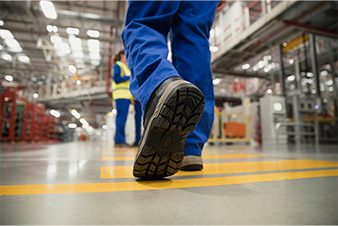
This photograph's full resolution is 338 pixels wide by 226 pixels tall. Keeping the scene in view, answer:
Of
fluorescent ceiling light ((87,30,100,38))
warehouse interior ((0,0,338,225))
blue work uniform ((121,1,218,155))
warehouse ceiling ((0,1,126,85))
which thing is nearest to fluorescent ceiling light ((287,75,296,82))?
warehouse interior ((0,0,338,225))

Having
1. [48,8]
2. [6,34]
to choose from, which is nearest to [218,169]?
[48,8]

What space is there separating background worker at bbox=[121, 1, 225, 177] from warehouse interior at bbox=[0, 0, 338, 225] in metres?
0.09

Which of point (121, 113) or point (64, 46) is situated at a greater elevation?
point (64, 46)

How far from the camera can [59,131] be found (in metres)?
14.6

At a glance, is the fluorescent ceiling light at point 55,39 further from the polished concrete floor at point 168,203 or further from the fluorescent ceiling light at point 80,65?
the polished concrete floor at point 168,203

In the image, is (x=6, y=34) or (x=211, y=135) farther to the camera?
(x=6, y=34)

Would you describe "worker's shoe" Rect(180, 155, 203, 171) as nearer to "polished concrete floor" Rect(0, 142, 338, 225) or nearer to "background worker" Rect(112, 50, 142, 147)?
"polished concrete floor" Rect(0, 142, 338, 225)

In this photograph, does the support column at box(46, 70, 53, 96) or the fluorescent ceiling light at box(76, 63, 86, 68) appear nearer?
the fluorescent ceiling light at box(76, 63, 86, 68)

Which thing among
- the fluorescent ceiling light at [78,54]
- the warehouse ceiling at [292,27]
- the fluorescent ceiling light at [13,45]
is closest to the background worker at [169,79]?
the warehouse ceiling at [292,27]

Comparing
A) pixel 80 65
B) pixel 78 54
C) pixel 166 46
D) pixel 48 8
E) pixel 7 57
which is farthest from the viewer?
pixel 80 65

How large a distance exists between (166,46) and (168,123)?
39 centimetres

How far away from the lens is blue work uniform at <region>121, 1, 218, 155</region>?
0.76m

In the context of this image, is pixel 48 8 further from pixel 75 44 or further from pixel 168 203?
pixel 168 203

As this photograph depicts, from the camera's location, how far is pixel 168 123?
0.62 m
